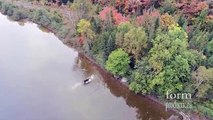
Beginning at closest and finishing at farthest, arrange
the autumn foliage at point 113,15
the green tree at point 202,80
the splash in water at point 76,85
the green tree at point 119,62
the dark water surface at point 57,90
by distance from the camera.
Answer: the green tree at point 202,80, the dark water surface at point 57,90, the green tree at point 119,62, the splash in water at point 76,85, the autumn foliage at point 113,15

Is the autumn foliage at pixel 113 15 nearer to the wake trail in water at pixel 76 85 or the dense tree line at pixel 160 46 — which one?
the dense tree line at pixel 160 46

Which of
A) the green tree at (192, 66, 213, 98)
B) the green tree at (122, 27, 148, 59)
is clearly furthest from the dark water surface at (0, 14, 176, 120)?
the green tree at (122, 27, 148, 59)

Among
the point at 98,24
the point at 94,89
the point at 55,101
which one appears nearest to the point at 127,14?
the point at 98,24

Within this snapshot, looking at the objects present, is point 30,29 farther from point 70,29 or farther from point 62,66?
point 62,66

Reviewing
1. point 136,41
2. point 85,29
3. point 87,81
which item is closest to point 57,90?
point 87,81

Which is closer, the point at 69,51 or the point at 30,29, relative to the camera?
the point at 69,51

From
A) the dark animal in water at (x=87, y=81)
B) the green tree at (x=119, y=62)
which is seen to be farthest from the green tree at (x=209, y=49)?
the dark animal in water at (x=87, y=81)
